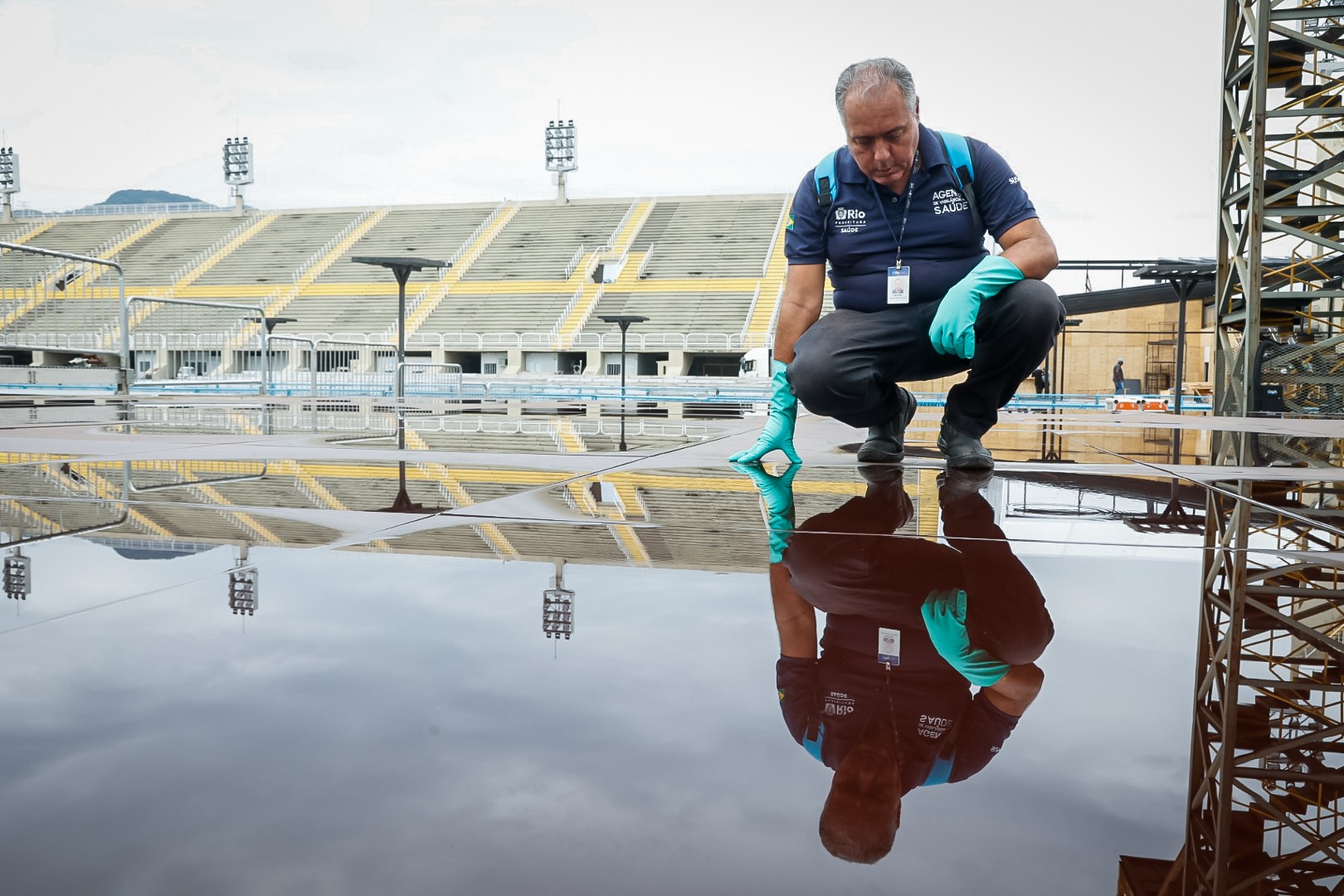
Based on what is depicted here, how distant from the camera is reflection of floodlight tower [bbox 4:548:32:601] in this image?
1064 millimetres

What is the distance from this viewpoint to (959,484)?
241cm

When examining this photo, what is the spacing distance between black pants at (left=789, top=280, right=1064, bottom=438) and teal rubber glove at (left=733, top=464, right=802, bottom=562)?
Result: 0.86 ft

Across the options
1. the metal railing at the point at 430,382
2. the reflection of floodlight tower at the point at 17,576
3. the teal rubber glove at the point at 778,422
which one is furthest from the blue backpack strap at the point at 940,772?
the metal railing at the point at 430,382

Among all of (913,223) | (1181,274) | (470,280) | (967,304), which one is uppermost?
(470,280)

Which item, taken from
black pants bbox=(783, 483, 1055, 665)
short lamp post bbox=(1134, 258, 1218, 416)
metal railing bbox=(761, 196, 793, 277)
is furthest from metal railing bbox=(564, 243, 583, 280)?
black pants bbox=(783, 483, 1055, 665)

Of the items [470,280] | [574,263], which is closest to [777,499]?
[574,263]

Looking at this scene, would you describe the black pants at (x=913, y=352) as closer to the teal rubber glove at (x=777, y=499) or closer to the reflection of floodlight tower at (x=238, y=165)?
the teal rubber glove at (x=777, y=499)

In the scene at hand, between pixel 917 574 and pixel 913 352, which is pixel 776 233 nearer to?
pixel 913 352

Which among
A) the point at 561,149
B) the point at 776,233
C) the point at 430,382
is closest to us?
the point at 430,382

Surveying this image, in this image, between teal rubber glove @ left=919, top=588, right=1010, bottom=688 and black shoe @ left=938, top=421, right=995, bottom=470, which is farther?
black shoe @ left=938, top=421, right=995, bottom=470

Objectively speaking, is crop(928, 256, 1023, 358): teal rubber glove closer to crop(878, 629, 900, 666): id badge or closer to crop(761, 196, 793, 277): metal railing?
crop(878, 629, 900, 666): id badge

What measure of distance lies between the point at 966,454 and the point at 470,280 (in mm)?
Result: 26717

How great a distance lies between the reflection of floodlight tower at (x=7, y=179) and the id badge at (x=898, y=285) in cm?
4371

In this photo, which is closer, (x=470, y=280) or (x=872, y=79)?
(x=872, y=79)
